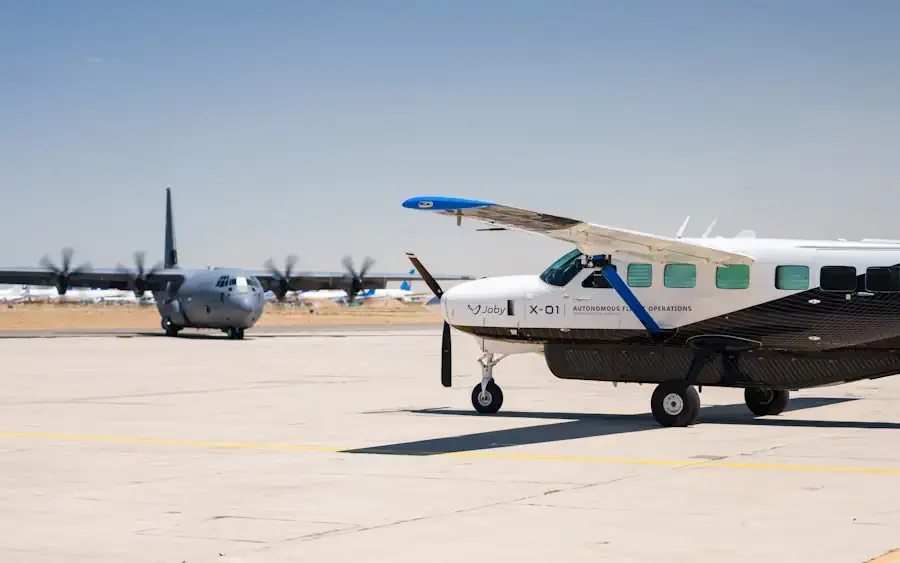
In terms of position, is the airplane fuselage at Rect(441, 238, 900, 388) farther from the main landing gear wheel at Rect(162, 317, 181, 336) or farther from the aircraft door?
the main landing gear wheel at Rect(162, 317, 181, 336)

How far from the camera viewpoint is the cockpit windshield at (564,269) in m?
19.8

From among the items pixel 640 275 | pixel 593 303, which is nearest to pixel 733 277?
pixel 640 275

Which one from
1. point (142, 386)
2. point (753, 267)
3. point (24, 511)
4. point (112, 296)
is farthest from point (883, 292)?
point (112, 296)

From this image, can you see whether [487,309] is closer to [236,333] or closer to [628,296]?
[628,296]

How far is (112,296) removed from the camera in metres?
180

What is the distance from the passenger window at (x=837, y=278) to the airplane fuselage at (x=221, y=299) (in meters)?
42.6

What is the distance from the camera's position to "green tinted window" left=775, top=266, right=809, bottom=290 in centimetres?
1830

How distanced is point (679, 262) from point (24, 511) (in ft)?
37.3

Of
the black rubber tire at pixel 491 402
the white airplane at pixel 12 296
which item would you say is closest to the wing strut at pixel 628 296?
the black rubber tire at pixel 491 402

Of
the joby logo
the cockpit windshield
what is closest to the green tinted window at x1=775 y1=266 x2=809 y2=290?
the cockpit windshield

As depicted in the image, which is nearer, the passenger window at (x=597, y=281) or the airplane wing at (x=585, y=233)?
the airplane wing at (x=585, y=233)

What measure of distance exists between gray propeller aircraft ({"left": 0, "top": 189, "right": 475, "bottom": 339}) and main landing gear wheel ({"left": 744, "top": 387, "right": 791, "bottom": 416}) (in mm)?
31854

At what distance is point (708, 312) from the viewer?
1875 centimetres

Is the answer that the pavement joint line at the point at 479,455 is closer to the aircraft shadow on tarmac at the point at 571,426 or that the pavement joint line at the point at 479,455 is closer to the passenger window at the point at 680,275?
the aircraft shadow on tarmac at the point at 571,426
